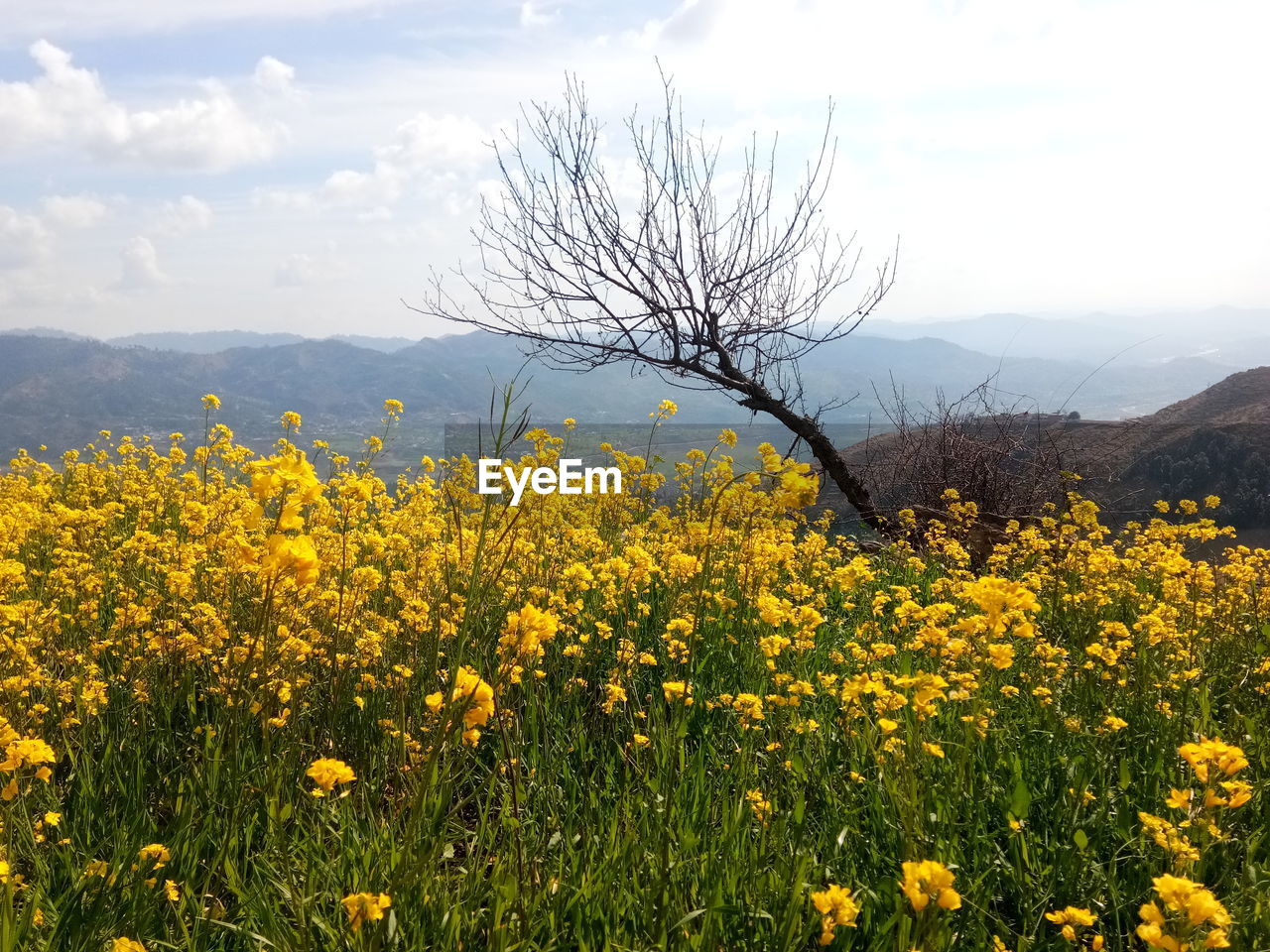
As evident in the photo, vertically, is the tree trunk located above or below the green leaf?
above

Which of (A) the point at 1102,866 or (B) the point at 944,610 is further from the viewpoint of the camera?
(B) the point at 944,610

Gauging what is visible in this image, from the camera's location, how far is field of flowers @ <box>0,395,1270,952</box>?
1784 millimetres

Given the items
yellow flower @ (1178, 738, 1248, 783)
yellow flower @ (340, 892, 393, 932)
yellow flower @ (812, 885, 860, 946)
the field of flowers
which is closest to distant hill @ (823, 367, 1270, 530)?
the field of flowers

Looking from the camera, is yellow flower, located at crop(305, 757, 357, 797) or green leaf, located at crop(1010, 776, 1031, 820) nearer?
yellow flower, located at crop(305, 757, 357, 797)

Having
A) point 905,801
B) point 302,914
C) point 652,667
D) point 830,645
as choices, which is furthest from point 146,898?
point 830,645

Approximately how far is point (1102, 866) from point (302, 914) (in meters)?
2.09

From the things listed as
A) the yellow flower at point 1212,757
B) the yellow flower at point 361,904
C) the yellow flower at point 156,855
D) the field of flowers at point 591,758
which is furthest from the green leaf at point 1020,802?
the yellow flower at point 156,855

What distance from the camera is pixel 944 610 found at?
3.22m

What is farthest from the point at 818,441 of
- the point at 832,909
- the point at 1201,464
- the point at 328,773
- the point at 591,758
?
the point at 1201,464

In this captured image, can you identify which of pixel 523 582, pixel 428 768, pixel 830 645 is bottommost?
pixel 830 645

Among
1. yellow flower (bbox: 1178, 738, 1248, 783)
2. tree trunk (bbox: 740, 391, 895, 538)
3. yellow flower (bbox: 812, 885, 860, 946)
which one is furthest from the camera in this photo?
tree trunk (bbox: 740, 391, 895, 538)

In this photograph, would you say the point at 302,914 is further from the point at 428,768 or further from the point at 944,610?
the point at 944,610

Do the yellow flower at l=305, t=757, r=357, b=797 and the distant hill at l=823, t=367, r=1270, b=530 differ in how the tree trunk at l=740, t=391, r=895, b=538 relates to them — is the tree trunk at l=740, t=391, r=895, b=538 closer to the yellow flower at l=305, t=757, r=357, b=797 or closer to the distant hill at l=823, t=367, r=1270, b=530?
the yellow flower at l=305, t=757, r=357, b=797

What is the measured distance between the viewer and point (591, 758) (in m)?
2.94
